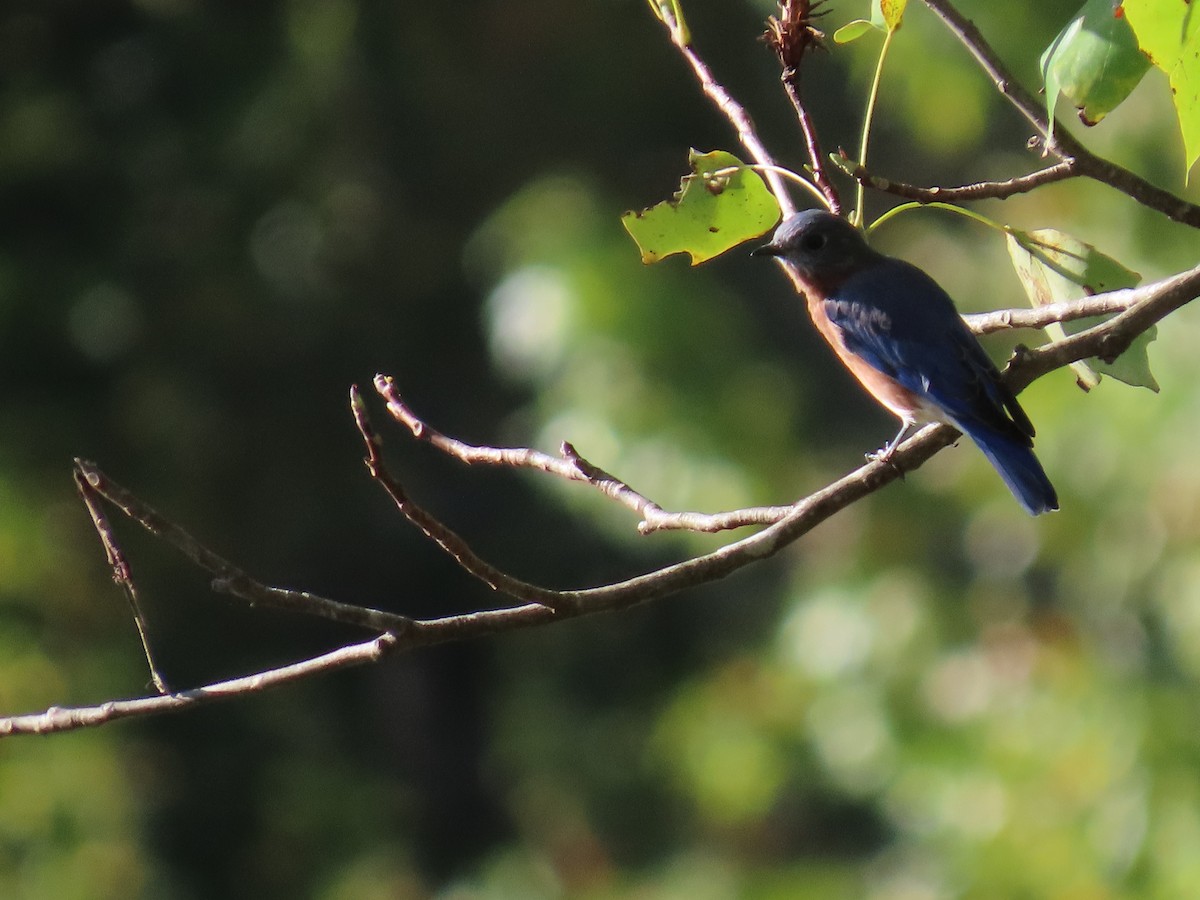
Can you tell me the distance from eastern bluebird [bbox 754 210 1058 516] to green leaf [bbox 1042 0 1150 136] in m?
0.82

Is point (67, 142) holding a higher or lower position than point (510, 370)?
higher

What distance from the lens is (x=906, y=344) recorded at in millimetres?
2672

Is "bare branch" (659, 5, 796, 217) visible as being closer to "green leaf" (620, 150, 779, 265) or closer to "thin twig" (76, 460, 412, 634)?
"green leaf" (620, 150, 779, 265)

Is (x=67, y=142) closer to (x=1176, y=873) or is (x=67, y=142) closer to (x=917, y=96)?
(x=917, y=96)

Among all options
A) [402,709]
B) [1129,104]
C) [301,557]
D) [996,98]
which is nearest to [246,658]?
[301,557]

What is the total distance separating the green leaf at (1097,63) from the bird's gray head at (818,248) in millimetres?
1425

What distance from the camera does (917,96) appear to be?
369 cm

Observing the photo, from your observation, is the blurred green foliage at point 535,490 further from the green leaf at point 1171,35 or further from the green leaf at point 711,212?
the green leaf at point 1171,35

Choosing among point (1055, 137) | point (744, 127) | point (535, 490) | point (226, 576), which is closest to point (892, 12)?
point (1055, 137)

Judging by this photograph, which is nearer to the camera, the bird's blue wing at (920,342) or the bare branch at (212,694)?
the bare branch at (212,694)

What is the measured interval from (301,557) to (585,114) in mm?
2333

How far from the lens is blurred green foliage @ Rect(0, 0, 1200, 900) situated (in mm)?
3684

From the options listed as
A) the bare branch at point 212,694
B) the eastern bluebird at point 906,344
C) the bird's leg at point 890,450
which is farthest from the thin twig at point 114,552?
the eastern bluebird at point 906,344

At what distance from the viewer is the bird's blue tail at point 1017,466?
2.27m
